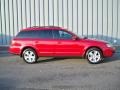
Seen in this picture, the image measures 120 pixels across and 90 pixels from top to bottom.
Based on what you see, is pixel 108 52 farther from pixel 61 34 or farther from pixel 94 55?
pixel 61 34

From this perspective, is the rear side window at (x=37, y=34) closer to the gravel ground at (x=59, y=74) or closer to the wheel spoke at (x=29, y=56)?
the wheel spoke at (x=29, y=56)

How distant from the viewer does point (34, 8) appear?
1967cm

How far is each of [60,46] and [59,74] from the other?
2.57m

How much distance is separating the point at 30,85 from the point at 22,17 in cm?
894

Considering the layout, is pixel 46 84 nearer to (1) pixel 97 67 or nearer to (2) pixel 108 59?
(1) pixel 97 67

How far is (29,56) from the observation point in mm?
15594

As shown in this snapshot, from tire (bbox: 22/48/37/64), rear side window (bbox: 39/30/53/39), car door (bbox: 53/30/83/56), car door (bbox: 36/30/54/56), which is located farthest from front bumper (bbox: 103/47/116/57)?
tire (bbox: 22/48/37/64)

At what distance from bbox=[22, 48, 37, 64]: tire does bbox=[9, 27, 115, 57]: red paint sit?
17 cm

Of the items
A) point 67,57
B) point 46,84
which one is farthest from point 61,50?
point 46,84

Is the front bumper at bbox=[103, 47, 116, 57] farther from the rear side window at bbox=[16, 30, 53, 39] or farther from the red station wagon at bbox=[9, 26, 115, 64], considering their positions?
the rear side window at bbox=[16, 30, 53, 39]

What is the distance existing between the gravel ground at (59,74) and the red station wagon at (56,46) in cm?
38

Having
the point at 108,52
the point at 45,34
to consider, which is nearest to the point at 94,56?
the point at 108,52

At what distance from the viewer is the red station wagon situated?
1522cm

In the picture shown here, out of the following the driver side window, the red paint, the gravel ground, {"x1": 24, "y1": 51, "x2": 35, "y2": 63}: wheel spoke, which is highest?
the driver side window
